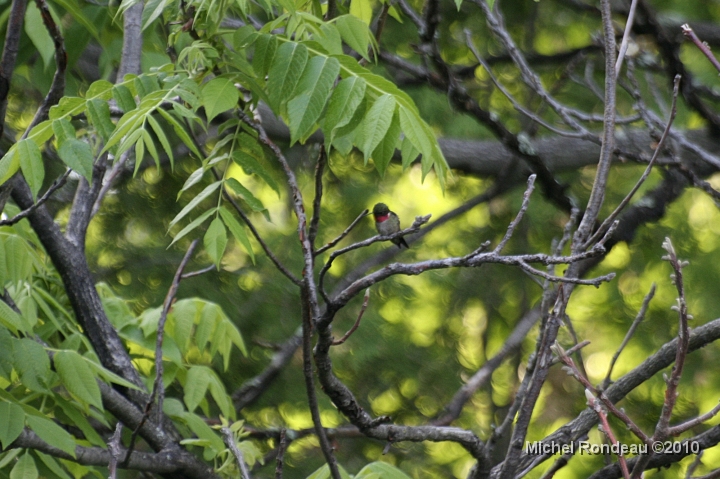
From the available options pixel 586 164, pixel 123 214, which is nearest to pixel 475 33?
pixel 586 164

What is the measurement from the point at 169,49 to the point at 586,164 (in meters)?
3.46

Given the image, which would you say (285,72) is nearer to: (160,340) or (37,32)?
(160,340)

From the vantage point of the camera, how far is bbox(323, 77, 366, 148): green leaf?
2129 mm

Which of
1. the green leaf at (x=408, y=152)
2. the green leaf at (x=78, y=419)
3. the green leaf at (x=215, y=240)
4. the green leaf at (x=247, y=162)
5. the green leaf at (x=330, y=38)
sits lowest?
the green leaf at (x=78, y=419)

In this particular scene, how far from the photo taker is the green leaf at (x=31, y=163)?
2.19 meters

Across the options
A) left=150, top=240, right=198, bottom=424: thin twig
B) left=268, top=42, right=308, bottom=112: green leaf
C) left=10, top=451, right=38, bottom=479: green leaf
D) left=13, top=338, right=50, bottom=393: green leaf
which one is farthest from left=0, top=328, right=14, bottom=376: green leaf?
left=268, top=42, right=308, bottom=112: green leaf

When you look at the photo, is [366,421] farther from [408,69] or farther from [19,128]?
[19,128]

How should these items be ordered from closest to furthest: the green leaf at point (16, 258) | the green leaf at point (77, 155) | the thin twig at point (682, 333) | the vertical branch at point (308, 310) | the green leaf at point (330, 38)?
1. the thin twig at point (682, 333)
2. the vertical branch at point (308, 310)
3. the green leaf at point (77, 155)
4. the green leaf at point (330, 38)
5. the green leaf at point (16, 258)

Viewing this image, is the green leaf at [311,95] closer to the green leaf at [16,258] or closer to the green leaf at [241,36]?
the green leaf at [241,36]

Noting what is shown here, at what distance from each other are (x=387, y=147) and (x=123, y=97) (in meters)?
0.89

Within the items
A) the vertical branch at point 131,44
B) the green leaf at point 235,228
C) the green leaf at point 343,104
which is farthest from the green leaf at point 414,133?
the vertical branch at point 131,44

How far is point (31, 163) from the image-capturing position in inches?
87.0

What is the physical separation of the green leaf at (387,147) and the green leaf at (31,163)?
3.31 ft

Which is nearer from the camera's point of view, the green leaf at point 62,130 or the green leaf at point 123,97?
the green leaf at point 62,130
